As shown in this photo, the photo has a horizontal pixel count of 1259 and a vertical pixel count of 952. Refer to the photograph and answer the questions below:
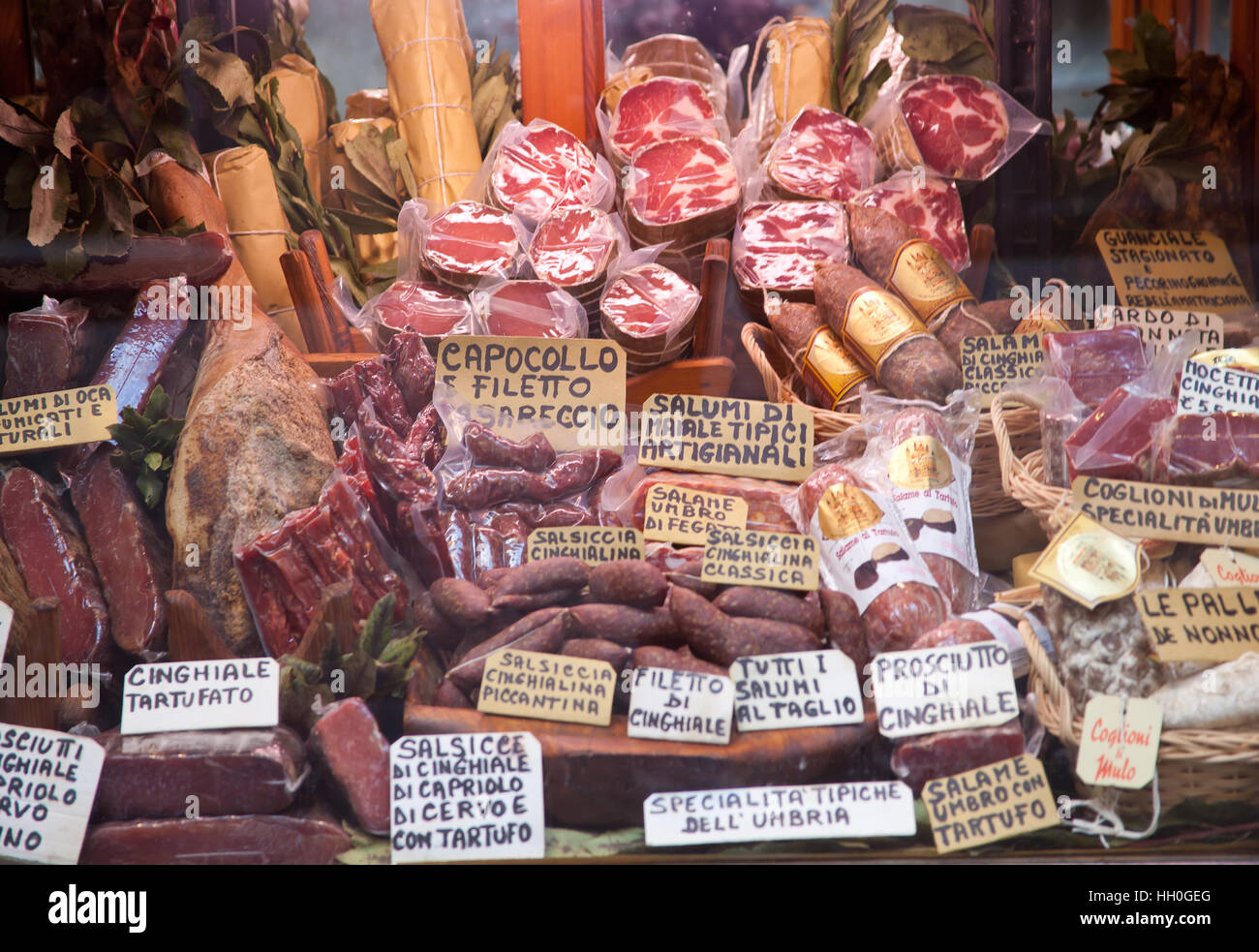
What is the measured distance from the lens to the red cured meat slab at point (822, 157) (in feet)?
9.48

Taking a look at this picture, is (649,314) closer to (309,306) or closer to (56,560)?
(309,306)

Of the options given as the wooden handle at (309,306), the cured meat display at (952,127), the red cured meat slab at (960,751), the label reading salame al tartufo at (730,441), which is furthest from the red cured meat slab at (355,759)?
the cured meat display at (952,127)

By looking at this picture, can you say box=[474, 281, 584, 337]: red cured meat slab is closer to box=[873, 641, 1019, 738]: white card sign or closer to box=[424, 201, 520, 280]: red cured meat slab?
box=[424, 201, 520, 280]: red cured meat slab

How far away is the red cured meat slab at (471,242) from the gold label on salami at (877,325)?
0.93 meters

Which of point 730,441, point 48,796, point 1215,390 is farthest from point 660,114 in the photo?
point 48,796

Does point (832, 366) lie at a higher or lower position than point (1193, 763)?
higher

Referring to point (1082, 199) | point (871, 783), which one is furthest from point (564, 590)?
point (1082, 199)

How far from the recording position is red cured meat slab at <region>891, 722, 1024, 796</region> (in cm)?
170

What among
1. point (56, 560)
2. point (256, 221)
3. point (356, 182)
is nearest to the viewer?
point (56, 560)

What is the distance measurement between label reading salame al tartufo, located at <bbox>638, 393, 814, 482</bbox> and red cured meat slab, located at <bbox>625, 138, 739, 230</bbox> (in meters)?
0.80

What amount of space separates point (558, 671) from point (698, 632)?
264mm

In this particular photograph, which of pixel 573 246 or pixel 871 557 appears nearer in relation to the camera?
pixel 871 557

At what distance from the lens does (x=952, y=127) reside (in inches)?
114

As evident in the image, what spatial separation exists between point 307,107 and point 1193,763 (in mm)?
3045
